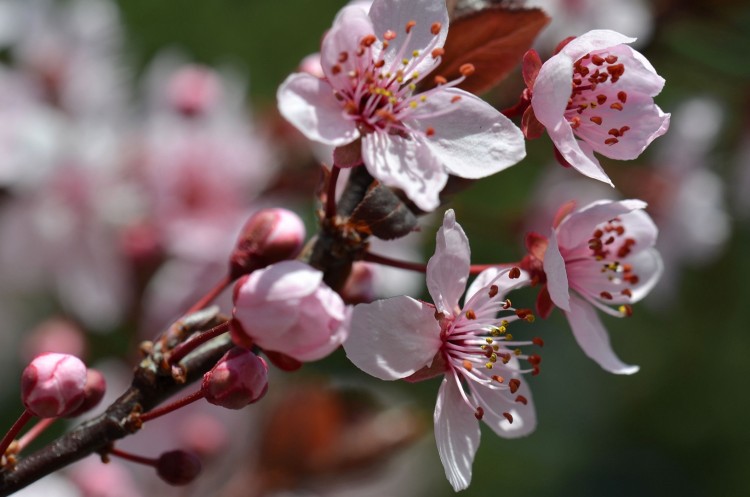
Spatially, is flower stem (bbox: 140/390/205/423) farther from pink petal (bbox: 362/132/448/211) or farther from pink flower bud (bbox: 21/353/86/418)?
pink petal (bbox: 362/132/448/211)

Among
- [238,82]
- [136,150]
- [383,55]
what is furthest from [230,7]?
[383,55]

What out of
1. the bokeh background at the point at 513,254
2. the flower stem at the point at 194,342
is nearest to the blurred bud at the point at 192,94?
the bokeh background at the point at 513,254

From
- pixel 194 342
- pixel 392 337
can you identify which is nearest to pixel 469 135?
pixel 392 337

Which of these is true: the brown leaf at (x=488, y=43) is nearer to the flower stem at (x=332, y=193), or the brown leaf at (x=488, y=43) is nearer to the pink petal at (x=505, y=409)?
the flower stem at (x=332, y=193)

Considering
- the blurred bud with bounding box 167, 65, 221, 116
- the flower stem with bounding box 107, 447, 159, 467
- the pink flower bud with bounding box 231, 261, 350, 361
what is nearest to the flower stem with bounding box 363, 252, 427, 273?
the pink flower bud with bounding box 231, 261, 350, 361

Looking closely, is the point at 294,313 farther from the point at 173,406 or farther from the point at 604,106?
the point at 604,106

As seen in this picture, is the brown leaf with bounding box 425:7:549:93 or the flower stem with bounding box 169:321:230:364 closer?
the flower stem with bounding box 169:321:230:364
